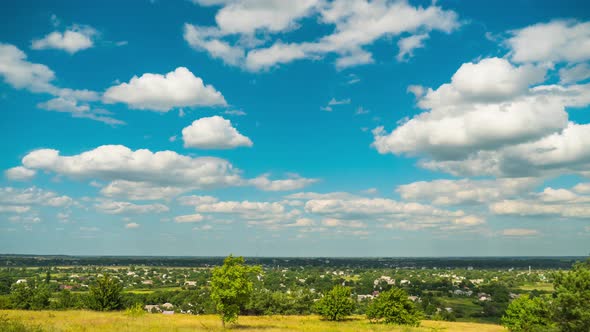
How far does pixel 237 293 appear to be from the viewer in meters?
35.0

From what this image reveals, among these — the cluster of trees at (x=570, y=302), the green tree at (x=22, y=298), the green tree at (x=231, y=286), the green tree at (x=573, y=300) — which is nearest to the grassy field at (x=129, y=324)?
the green tree at (x=231, y=286)

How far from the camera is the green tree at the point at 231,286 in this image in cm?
3481

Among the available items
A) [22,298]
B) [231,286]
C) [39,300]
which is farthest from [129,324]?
[22,298]

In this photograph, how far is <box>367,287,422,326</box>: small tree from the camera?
5341cm

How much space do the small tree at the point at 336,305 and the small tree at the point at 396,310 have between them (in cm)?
576

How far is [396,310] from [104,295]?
39204 mm

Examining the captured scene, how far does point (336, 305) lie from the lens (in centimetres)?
6103

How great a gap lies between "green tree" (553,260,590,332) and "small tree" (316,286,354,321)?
116 feet

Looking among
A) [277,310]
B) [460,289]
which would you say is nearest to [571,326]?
[277,310]

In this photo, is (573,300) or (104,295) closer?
(573,300)

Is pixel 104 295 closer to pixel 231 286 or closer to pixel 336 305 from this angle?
pixel 231 286

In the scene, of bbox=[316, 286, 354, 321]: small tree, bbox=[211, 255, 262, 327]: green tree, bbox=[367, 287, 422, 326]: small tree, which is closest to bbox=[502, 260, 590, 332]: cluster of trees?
bbox=[211, 255, 262, 327]: green tree

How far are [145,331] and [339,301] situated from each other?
38.5 meters

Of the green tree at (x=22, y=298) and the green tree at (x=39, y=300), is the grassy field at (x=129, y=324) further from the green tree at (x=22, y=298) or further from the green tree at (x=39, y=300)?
the green tree at (x=22, y=298)
